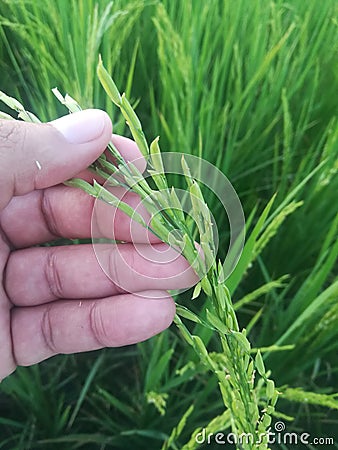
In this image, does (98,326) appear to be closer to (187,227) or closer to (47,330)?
(47,330)

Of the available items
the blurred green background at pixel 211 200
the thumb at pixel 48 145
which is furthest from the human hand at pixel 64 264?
the blurred green background at pixel 211 200

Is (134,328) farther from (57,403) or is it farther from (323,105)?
(323,105)

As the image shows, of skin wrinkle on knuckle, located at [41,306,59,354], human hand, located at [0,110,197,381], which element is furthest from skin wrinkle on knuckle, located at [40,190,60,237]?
skin wrinkle on knuckle, located at [41,306,59,354]

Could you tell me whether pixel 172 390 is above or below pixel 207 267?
below

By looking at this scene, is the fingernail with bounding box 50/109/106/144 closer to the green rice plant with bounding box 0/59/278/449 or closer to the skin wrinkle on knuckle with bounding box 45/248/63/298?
the green rice plant with bounding box 0/59/278/449

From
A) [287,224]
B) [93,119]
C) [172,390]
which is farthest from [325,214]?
[93,119]

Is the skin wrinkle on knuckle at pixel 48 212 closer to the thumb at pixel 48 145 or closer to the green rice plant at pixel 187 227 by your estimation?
the thumb at pixel 48 145
